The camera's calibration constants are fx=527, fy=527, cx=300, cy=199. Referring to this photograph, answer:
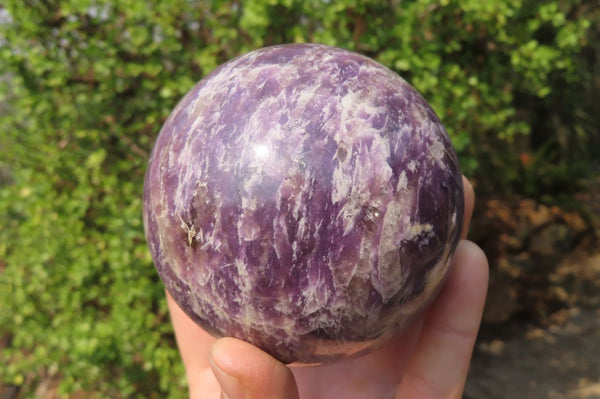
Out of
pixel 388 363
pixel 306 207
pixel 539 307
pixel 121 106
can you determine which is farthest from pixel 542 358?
pixel 306 207

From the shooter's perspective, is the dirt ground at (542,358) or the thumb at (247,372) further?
the dirt ground at (542,358)

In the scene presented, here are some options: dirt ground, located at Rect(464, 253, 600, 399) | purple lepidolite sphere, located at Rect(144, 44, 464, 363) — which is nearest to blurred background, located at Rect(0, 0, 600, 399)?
purple lepidolite sphere, located at Rect(144, 44, 464, 363)

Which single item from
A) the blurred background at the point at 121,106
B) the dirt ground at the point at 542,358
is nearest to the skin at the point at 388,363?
the blurred background at the point at 121,106

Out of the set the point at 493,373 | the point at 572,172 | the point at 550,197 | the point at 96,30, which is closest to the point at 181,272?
the point at 96,30

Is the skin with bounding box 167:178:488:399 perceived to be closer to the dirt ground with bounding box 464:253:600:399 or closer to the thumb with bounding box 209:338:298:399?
the thumb with bounding box 209:338:298:399

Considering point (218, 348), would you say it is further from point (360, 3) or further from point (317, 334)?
point (360, 3)

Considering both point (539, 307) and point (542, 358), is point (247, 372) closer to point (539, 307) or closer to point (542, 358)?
point (542, 358)

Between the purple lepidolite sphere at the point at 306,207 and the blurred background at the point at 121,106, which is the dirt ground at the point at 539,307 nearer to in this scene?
the blurred background at the point at 121,106
